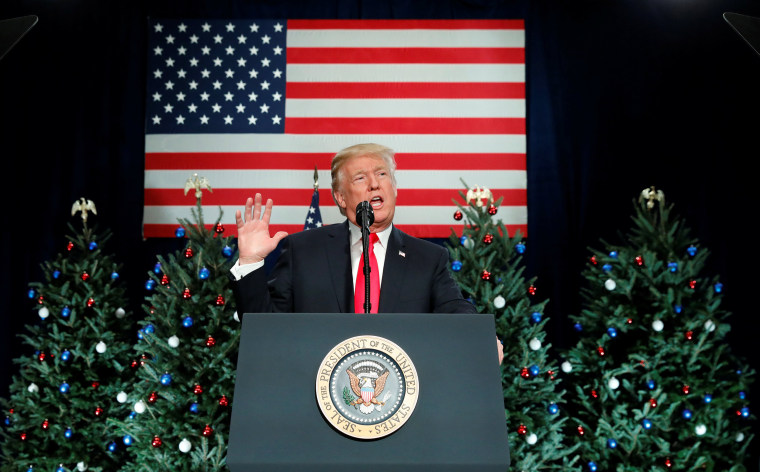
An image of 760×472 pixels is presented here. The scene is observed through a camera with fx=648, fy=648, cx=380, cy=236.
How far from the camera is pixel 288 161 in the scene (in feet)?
17.6

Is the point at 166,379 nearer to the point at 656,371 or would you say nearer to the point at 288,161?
the point at 288,161

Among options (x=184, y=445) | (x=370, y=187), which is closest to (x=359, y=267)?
(x=370, y=187)

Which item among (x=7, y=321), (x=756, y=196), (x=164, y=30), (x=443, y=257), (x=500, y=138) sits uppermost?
(x=164, y=30)

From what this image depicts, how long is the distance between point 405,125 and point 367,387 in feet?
14.0

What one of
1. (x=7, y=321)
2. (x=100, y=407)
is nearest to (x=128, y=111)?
(x=7, y=321)

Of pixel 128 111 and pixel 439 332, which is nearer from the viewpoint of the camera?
pixel 439 332

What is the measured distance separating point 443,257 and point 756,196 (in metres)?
3.83

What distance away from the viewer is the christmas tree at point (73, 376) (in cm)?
441

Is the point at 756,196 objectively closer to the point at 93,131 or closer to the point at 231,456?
the point at 231,456

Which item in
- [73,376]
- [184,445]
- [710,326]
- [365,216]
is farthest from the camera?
[73,376]

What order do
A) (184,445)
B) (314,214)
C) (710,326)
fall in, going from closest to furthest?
(184,445) < (710,326) < (314,214)

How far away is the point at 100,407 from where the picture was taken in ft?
14.8

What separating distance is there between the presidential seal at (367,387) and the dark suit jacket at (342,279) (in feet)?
2.66

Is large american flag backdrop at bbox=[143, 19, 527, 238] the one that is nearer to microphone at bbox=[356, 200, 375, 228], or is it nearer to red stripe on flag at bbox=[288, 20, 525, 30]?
red stripe on flag at bbox=[288, 20, 525, 30]
